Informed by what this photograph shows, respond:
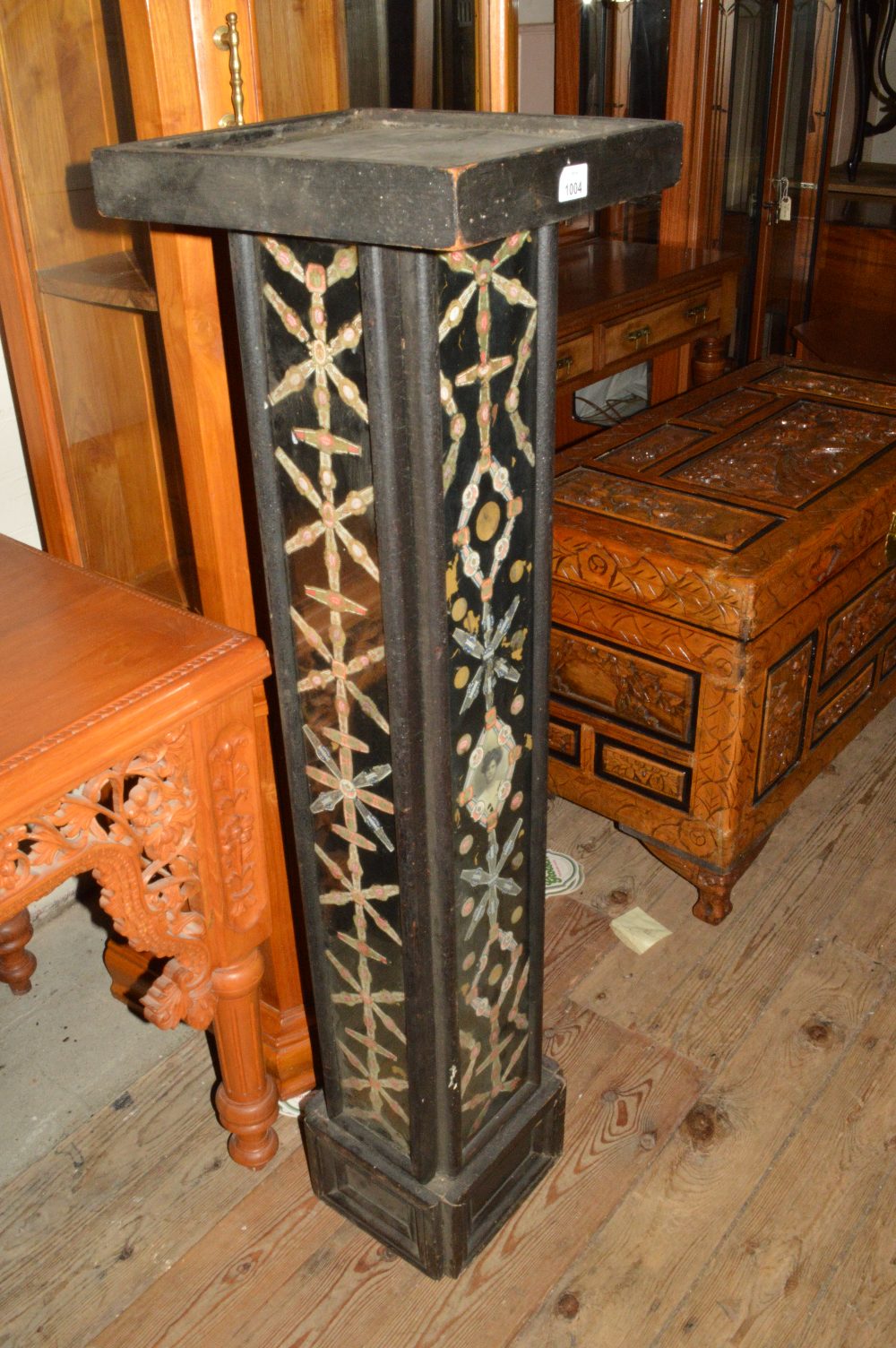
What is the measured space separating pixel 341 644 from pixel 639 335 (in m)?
1.84

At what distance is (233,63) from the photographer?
1.20 metres

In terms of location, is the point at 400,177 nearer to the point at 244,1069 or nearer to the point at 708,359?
the point at 244,1069

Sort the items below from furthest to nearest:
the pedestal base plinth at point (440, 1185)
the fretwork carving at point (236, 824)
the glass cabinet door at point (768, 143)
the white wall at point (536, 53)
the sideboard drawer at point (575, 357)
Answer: the glass cabinet door at point (768, 143), the white wall at point (536, 53), the sideboard drawer at point (575, 357), the pedestal base plinth at point (440, 1185), the fretwork carving at point (236, 824)

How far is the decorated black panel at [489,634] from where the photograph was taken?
1.01 metres

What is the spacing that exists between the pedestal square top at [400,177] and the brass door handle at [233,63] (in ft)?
0.40

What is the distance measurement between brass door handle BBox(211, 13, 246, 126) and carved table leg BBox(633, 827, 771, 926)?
131cm

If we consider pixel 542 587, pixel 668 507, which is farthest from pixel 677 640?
pixel 542 587

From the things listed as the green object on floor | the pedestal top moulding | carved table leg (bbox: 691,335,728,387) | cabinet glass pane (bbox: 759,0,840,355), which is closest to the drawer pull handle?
carved table leg (bbox: 691,335,728,387)

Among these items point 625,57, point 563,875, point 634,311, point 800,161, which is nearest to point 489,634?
point 563,875

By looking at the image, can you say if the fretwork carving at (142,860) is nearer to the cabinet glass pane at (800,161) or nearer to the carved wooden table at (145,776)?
the carved wooden table at (145,776)

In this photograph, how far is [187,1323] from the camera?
4.76ft

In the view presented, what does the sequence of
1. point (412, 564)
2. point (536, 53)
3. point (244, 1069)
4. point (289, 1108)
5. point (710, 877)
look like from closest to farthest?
point (412, 564), point (244, 1069), point (289, 1108), point (710, 877), point (536, 53)

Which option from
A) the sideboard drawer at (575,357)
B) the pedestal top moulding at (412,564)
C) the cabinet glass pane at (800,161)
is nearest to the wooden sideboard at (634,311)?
the sideboard drawer at (575,357)

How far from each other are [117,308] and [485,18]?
632 mm
